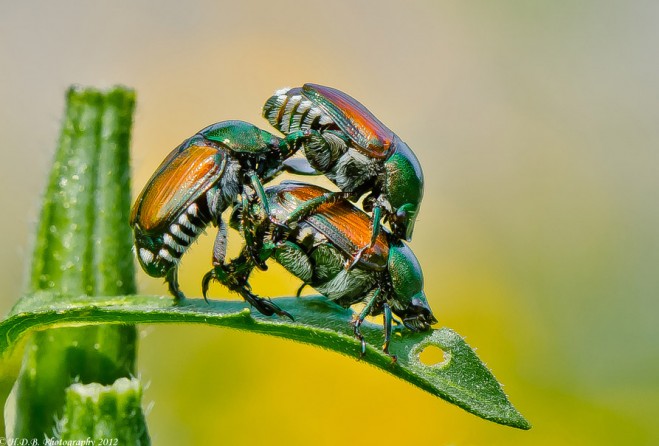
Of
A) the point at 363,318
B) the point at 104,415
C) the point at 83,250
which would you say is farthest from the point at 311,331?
the point at 83,250

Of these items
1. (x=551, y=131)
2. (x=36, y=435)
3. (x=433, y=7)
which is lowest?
(x=36, y=435)

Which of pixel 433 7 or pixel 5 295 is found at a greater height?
pixel 433 7

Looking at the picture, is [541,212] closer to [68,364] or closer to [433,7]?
[433,7]

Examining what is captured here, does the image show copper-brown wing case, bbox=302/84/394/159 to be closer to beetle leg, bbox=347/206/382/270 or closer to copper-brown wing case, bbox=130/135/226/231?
beetle leg, bbox=347/206/382/270

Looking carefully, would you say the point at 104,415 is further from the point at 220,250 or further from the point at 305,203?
the point at 305,203

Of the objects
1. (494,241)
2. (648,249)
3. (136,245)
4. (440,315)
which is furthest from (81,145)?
(648,249)

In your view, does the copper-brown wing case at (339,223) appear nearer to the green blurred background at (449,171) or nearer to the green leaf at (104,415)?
the green leaf at (104,415)

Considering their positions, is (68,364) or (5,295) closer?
(68,364)

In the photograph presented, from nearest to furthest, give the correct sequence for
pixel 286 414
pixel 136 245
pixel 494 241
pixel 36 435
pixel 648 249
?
pixel 36 435, pixel 136 245, pixel 286 414, pixel 494 241, pixel 648 249
